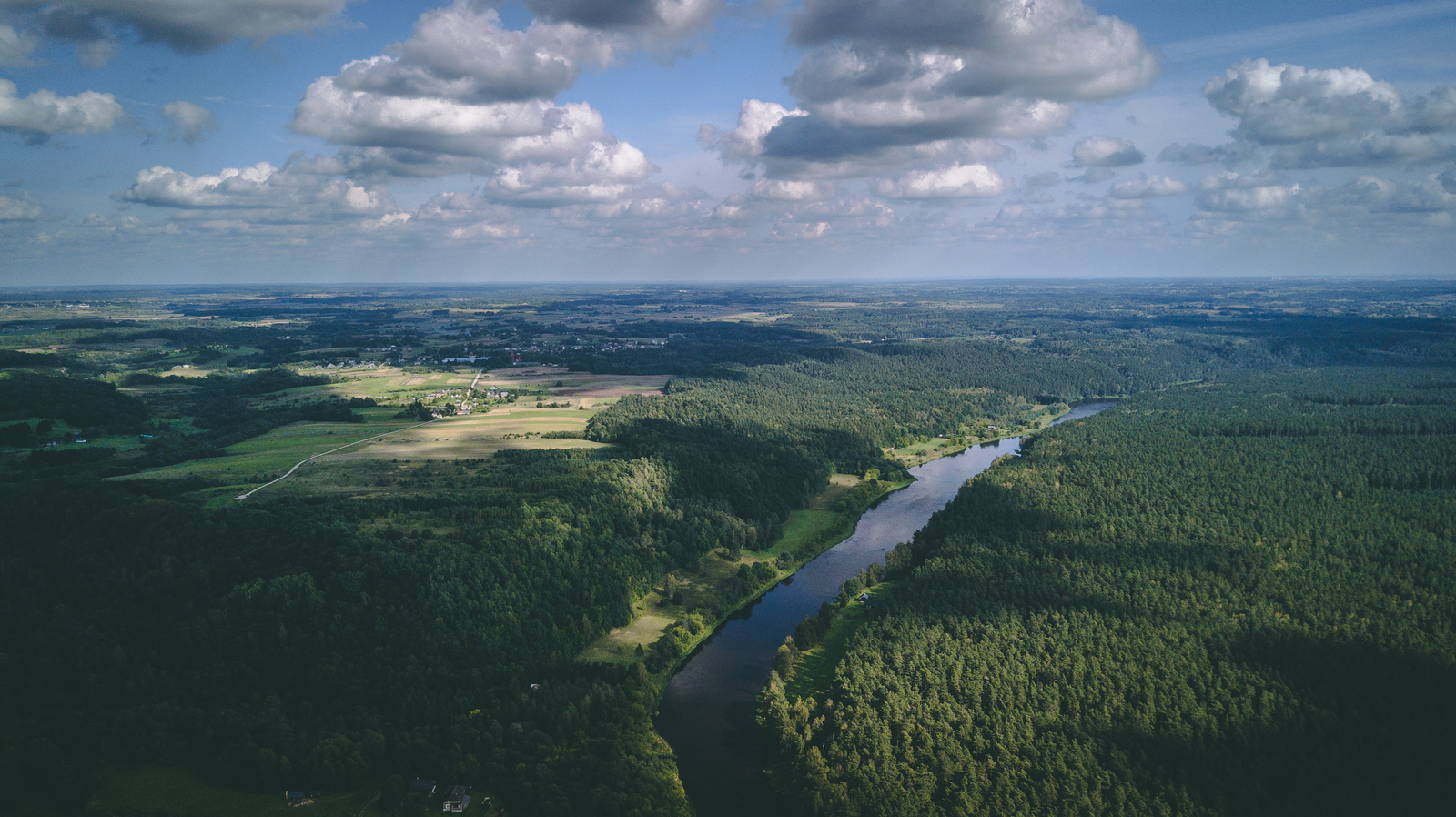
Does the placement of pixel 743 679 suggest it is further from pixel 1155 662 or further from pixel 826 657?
pixel 1155 662

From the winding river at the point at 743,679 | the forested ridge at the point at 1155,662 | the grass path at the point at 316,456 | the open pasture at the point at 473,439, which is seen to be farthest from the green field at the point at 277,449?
the forested ridge at the point at 1155,662

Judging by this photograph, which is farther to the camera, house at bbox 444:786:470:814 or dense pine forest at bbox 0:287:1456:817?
dense pine forest at bbox 0:287:1456:817

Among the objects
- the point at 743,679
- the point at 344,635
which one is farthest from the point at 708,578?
the point at 344,635

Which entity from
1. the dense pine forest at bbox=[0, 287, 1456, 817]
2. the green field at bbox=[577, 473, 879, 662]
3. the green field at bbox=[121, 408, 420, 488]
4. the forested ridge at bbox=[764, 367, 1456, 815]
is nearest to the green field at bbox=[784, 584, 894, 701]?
the forested ridge at bbox=[764, 367, 1456, 815]

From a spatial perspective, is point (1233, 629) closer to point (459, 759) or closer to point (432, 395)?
point (459, 759)

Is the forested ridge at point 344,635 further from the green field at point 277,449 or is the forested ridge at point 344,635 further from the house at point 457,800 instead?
the green field at point 277,449

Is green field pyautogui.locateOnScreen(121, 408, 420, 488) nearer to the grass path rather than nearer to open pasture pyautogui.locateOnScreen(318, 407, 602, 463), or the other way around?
the grass path
